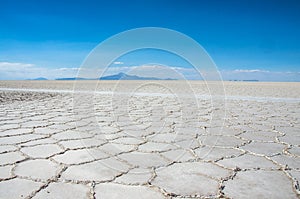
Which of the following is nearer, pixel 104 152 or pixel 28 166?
pixel 28 166

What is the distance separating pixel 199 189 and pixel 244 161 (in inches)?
22.0

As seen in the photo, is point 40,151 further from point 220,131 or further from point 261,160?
point 220,131

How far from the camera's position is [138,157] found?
1753 millimetres

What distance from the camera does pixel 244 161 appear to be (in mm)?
1689

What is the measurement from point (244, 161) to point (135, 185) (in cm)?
77

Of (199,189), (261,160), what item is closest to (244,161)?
Answer: (261,160)

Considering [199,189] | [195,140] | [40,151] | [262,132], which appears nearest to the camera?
[199,189]

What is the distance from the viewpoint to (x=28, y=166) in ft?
5.00

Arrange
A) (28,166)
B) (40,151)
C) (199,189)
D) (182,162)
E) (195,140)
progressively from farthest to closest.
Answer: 1. (195,140)
2. (40,151)
3. (182,162)
4. (28,166)
5. (199,189)

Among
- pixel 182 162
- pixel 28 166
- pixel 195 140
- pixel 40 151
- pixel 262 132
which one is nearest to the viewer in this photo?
pixel 28 166

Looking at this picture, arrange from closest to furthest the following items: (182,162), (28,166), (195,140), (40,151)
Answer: (28,166)
(182,162)
(40,151)
(195,140)

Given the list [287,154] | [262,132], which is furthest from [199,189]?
[262,132]

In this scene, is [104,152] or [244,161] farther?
[104,152]

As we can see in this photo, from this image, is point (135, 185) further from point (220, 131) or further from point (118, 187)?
point (220, 131)
